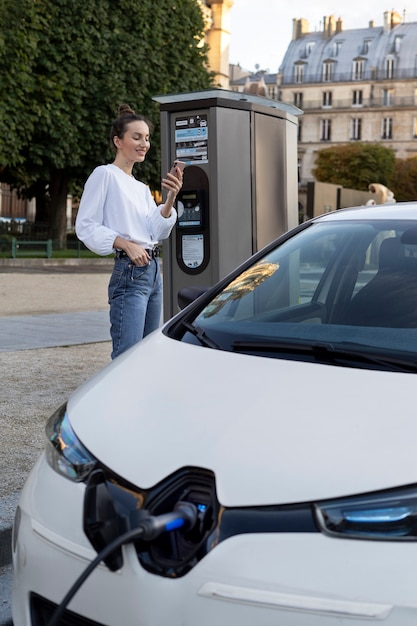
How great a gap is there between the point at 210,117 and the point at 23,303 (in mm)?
9956

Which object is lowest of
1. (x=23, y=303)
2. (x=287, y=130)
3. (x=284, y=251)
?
(x=23, y=303)

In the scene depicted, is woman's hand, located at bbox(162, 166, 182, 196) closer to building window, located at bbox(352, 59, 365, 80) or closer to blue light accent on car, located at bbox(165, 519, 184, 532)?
blue light accent on car, located at bbox(165, 519, 184, 532)

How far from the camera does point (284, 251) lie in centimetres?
381

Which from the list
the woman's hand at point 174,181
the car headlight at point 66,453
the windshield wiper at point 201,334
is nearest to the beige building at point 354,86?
the woman's hand at point 174,181

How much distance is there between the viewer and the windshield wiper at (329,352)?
279cm

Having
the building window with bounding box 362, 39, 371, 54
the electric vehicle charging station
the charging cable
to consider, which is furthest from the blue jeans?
the building window with bounding box 362, 39, 371, 54

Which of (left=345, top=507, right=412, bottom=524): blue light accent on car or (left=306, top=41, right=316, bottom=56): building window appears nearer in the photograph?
(left=345, top=507, right=412, bottom=524): blue light accent on car

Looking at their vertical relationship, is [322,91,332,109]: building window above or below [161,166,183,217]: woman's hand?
above

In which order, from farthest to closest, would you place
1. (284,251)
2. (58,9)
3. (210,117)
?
1. (58,9)
2. (210,117)
3. (284,251)

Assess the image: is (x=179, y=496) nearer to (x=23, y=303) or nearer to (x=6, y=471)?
(x=6, y=471)

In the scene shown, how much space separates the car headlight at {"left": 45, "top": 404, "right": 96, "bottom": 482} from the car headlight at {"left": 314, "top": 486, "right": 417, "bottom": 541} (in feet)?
2.20

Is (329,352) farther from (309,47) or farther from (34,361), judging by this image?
(309,47)

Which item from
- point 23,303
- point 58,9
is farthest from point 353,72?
point 23,303

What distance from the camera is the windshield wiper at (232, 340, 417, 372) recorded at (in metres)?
2.79
